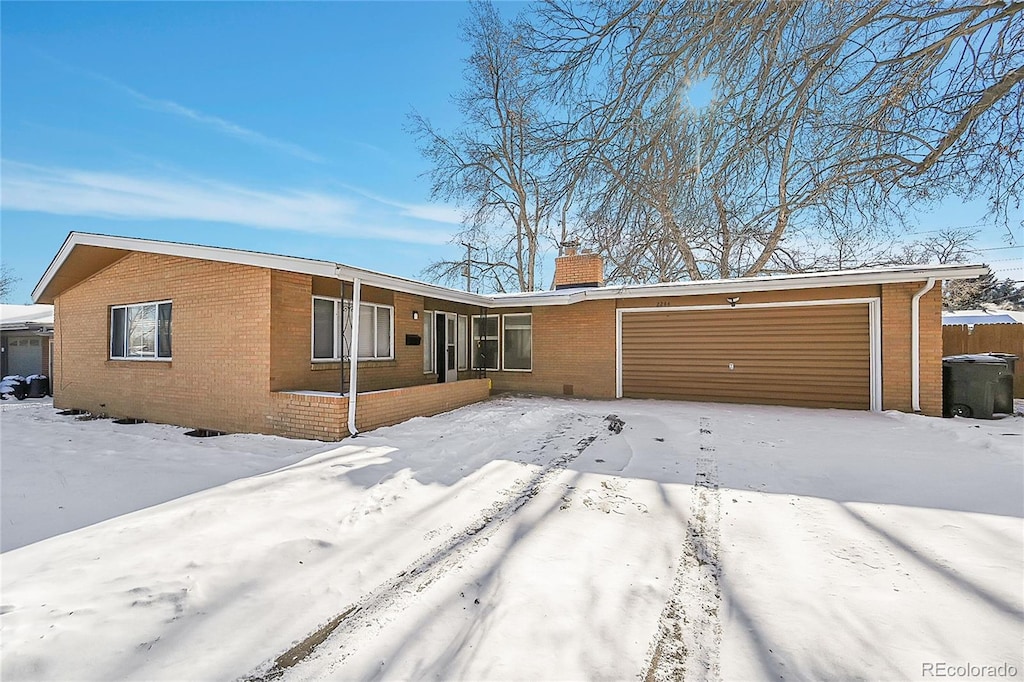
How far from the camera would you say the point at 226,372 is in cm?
745

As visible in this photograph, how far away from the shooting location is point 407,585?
9.14ft

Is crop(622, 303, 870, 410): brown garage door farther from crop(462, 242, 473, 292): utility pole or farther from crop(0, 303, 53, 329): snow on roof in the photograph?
crop(0, 303, 53, 329): snow on roof

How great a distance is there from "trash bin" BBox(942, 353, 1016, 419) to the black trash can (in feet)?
73.8

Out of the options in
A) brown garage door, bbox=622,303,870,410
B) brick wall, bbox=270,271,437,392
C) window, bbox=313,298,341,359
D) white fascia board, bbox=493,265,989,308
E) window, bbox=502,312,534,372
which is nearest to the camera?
brick wall, bbox=270,271,437,392

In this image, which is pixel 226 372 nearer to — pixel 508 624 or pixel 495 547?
pixel 495 547

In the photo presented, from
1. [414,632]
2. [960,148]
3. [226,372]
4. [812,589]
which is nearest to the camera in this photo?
[414,632]

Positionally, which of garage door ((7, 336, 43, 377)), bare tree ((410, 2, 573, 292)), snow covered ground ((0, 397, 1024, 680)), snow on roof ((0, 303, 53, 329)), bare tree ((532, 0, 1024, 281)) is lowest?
snow covered ground ((0, 397, 1024, 680))

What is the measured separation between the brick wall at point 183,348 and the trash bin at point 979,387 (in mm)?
11823

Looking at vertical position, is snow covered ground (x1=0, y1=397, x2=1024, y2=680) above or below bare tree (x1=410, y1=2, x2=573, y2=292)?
below

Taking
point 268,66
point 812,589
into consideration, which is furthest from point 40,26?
point 812,589

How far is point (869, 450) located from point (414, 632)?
A: 239 inches

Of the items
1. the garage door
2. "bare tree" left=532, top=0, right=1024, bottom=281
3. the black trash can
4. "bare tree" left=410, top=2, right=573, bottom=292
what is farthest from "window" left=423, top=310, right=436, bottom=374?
the garage door

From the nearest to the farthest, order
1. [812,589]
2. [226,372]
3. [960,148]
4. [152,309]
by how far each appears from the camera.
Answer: [812,589], [960,148], [226,372], [152,309]

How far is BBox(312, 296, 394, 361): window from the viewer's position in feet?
26.2
